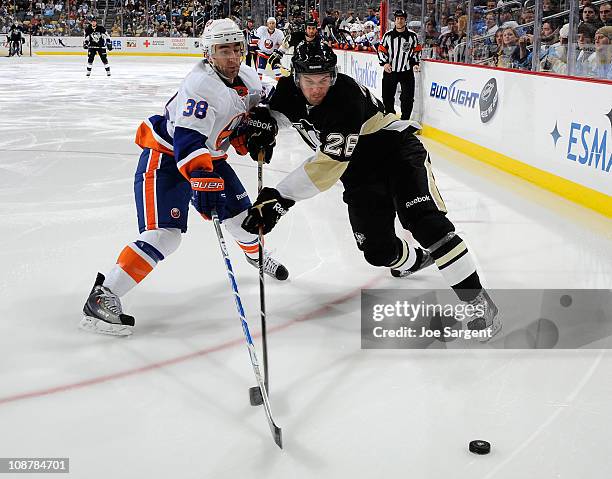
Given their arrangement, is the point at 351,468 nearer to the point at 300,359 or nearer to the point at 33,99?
the point at 300,359

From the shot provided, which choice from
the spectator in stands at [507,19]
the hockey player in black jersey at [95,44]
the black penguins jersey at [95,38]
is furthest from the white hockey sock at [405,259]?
the black penguins jersey at [95,38]

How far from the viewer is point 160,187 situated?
2.83 meters

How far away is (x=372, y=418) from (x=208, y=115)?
1.20 metres

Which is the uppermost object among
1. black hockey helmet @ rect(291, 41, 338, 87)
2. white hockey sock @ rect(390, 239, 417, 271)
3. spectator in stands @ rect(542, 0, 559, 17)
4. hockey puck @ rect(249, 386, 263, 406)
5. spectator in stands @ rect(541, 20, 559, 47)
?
spectator in stands @ rect(542, 0, 559, 17)

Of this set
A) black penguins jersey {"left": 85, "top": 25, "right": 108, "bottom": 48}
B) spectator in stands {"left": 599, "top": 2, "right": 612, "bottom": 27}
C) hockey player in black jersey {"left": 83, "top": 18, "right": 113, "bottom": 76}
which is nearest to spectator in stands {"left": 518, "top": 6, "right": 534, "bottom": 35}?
spectator in stands {"left": 599, "top": 2, "right": 612, "bottom": 27}

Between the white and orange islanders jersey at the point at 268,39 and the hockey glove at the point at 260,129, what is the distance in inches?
463

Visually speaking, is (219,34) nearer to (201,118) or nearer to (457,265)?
(201,118)

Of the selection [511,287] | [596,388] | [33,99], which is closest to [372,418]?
[596,388]

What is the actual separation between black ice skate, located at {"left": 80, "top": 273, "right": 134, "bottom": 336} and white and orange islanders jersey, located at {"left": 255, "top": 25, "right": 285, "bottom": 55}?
12.0 m

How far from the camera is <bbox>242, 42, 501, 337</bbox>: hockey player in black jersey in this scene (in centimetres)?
247

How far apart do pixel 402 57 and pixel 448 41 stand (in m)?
0.50

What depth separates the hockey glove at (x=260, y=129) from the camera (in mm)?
2830

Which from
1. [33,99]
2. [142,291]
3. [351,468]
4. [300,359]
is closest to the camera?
[351,468]

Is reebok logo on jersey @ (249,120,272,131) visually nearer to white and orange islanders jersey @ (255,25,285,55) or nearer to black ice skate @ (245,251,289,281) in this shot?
black ice skate @ (245,251,289,281)
